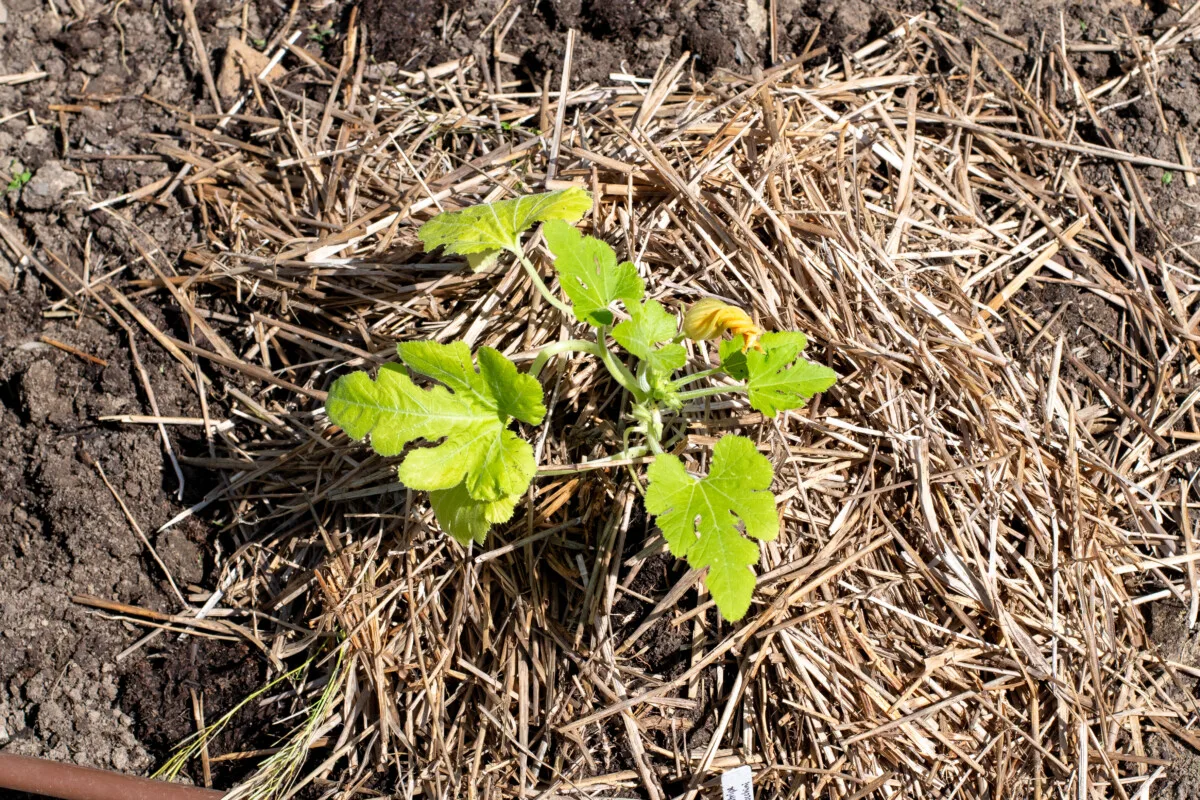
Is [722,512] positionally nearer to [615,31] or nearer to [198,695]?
[198,695]

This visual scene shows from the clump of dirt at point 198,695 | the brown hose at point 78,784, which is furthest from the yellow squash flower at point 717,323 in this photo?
the brown hose at point 78,784

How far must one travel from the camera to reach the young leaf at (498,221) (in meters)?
2.18

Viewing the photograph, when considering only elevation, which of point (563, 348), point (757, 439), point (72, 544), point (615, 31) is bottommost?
point (72, 544)

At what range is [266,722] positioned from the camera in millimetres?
2404

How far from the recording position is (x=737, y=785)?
2141 mm

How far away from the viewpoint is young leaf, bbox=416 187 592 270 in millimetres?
2180

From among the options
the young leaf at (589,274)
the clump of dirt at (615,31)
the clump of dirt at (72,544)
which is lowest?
the clump of dirt at (72,544)

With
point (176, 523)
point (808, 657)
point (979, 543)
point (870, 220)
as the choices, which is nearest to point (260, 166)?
point (176, 523)

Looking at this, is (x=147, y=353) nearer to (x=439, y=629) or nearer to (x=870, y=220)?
(x=439, y=629)

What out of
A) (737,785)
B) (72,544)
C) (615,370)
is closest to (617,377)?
(615,370)

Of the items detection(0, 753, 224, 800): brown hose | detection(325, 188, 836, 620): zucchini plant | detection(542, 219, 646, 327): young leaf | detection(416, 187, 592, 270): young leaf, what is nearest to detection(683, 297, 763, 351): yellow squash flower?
detection(325, 188, 836, 620): zucchini plant

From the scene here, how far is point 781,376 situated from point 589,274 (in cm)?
Result: 52

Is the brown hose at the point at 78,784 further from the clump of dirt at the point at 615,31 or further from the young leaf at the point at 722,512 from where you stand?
the clump of dirt at the point at 615,31

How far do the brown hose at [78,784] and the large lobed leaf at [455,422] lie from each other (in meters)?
1.03
